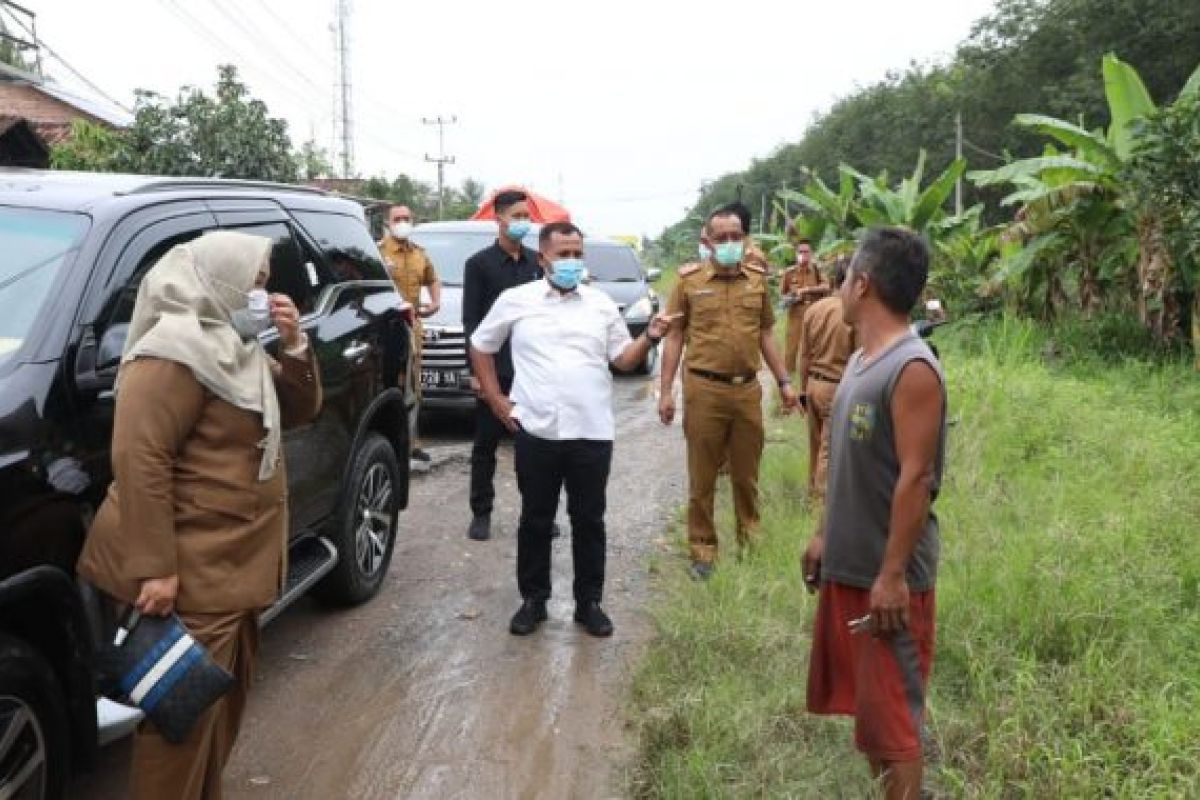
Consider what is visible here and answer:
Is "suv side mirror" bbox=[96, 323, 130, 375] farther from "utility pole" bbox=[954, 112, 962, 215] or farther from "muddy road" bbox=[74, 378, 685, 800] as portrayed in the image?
"utility pole" bbox=[954, 112, 962, 215]

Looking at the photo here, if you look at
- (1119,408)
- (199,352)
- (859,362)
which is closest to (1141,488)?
(1119,408)

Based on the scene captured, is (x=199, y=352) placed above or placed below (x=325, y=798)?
above

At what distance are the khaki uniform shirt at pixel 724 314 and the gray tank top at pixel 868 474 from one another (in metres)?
2.35

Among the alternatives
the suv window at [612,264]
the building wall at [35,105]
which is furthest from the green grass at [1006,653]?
the building wall at [35,105]

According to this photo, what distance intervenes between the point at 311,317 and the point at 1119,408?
19.0ft

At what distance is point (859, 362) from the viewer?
9.30 feet

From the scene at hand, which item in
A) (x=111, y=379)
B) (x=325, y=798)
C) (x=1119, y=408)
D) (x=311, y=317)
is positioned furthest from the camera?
(x=1119, y=408)

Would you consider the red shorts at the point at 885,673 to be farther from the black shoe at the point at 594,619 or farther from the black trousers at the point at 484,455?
the black trousers at the point at 484,455

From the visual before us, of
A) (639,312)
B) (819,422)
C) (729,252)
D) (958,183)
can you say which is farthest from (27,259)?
(958,183)

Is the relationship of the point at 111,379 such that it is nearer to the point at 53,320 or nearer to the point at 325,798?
the point at 53,320

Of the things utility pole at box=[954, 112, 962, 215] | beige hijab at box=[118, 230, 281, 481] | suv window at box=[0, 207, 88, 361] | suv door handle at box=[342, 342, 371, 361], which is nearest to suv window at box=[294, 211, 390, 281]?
suv door handle at box=[342, 342, 371, 361]

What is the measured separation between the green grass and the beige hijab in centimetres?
176

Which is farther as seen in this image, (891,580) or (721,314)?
(721,314)

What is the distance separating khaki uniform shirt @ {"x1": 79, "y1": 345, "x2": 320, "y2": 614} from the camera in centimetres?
239
